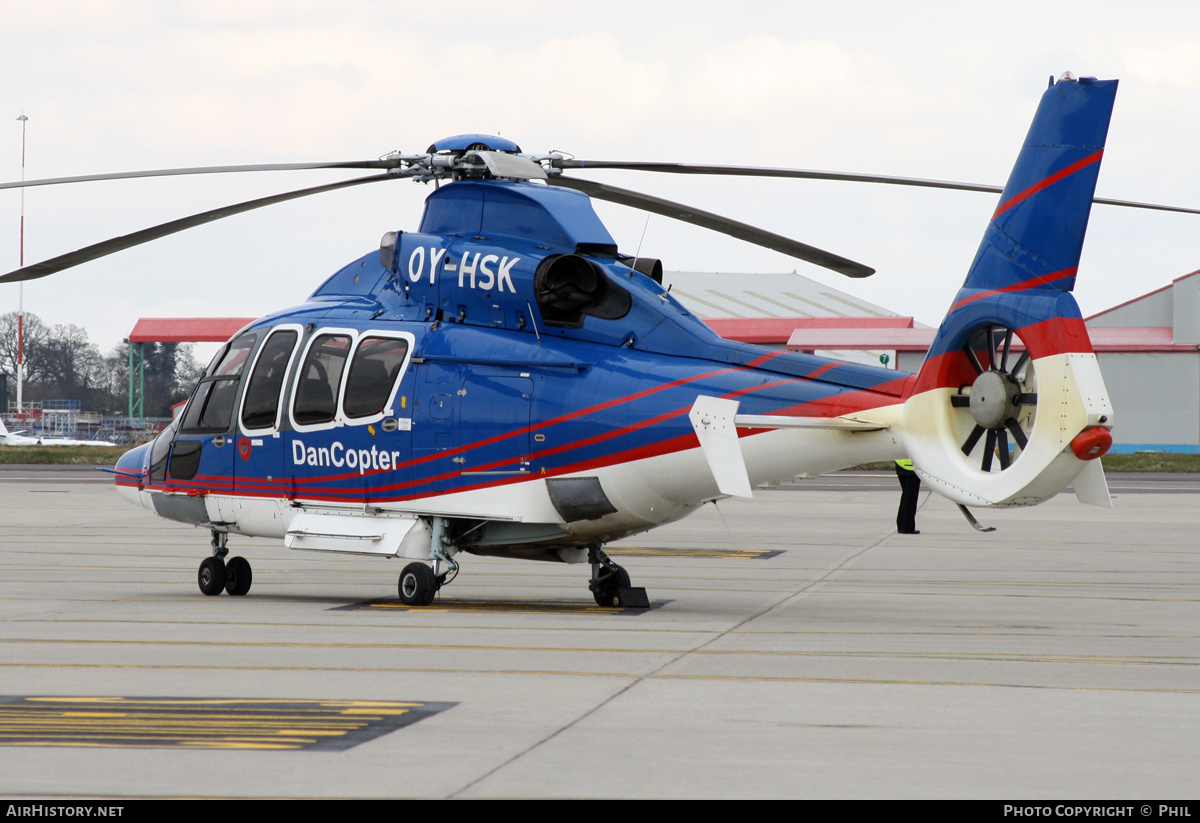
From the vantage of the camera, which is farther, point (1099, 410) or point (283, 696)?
point (1099, 410)

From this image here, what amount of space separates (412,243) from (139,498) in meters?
5.18

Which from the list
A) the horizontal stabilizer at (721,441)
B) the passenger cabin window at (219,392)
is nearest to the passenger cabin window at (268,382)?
the passenger cabin window at (219,392)

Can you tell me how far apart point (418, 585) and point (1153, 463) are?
4120 cm

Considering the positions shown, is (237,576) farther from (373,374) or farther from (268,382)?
(373,374)

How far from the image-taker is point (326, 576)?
714 inches

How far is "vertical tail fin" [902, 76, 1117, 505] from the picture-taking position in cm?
1077

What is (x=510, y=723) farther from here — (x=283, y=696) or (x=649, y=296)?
(x=649, y=296)

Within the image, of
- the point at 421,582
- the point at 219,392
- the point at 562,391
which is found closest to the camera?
the point at 562,391

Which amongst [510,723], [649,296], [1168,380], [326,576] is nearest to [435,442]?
[649,296]

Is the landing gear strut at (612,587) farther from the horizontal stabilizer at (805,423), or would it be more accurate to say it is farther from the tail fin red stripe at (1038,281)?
the tail fin red stripe at (1038,281)

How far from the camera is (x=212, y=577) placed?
1555cm

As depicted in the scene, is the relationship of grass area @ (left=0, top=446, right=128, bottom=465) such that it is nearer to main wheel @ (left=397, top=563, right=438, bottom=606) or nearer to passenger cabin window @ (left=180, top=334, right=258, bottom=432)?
passenger cabin window @ (left=180, top=334, right=258, bottom=432)

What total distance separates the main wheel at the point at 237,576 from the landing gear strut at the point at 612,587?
4203 millimetres

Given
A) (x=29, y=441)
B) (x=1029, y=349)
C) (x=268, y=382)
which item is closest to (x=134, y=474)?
(x=268, y=382)
